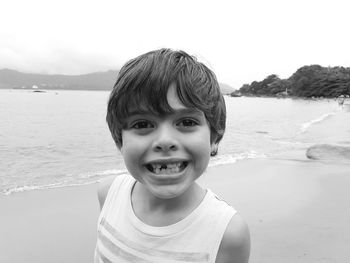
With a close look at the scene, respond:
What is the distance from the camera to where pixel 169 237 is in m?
1.36

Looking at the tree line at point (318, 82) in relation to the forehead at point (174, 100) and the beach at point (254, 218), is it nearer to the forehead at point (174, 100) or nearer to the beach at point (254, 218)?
the beach at point (254, 218)

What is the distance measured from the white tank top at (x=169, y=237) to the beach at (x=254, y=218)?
6.68 ft

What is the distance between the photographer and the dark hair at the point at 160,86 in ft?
4.18

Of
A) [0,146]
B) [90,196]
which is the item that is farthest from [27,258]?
[0,146]

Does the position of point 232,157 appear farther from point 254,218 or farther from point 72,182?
point 254,218

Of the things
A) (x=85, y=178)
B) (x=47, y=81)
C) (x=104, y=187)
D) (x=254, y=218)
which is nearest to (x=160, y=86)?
(x=104, y=187)

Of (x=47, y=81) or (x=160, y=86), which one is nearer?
(x=160, y=86)

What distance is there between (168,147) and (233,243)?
1.53 ft

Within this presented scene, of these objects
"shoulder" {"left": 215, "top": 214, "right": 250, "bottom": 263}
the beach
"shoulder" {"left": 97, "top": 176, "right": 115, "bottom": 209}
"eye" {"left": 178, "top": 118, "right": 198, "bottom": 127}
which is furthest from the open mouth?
the beach

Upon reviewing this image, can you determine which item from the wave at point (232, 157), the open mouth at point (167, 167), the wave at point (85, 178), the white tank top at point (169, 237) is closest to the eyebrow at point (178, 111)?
the open mouth at point (167, 167)

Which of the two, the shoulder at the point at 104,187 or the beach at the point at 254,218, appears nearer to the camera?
the shoulder at the point at 104,187

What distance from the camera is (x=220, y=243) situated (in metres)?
1.33

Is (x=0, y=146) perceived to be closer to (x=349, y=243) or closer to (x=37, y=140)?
(x=37, y=140)

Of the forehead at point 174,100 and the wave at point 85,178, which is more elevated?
the forehead at point 174,100
